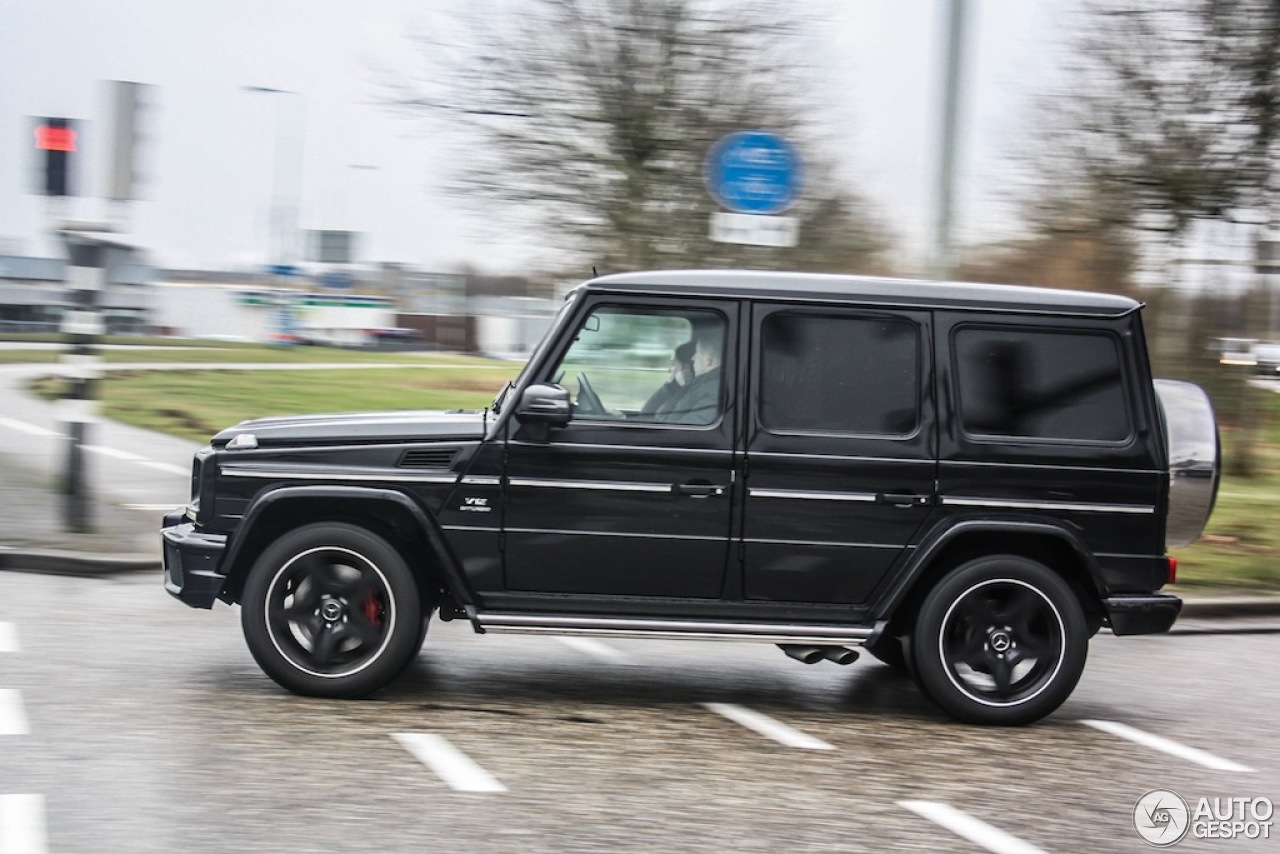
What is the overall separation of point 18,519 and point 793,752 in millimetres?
7723

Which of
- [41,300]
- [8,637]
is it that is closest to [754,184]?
[8,637]

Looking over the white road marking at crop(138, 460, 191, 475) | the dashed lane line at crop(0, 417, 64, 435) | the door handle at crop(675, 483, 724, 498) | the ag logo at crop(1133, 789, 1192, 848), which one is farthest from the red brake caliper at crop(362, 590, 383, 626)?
the dashed lane line at crop(0, 417, 64, 435)

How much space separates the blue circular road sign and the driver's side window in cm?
362

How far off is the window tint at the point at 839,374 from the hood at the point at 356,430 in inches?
53.5

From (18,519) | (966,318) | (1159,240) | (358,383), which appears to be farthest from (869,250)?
(966,318)

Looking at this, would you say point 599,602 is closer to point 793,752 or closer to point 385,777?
point 793,752

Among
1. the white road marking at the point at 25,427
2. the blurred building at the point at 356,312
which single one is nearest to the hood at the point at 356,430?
the white road marking at the point at 25,427

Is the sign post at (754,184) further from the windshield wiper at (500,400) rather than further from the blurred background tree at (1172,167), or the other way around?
the blurred background tree at (1172,167)

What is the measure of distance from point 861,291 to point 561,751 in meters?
2.47

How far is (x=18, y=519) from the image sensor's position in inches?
452

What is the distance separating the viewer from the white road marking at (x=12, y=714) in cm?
564

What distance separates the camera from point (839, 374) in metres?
6.69

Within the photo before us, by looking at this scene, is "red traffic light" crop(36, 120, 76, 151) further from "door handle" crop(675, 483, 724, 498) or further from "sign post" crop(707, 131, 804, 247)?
"door handle" crop(675, 483, 724, 498)

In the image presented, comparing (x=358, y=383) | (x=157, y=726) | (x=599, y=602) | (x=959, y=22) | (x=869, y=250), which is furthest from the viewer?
(x=358, y=383)
